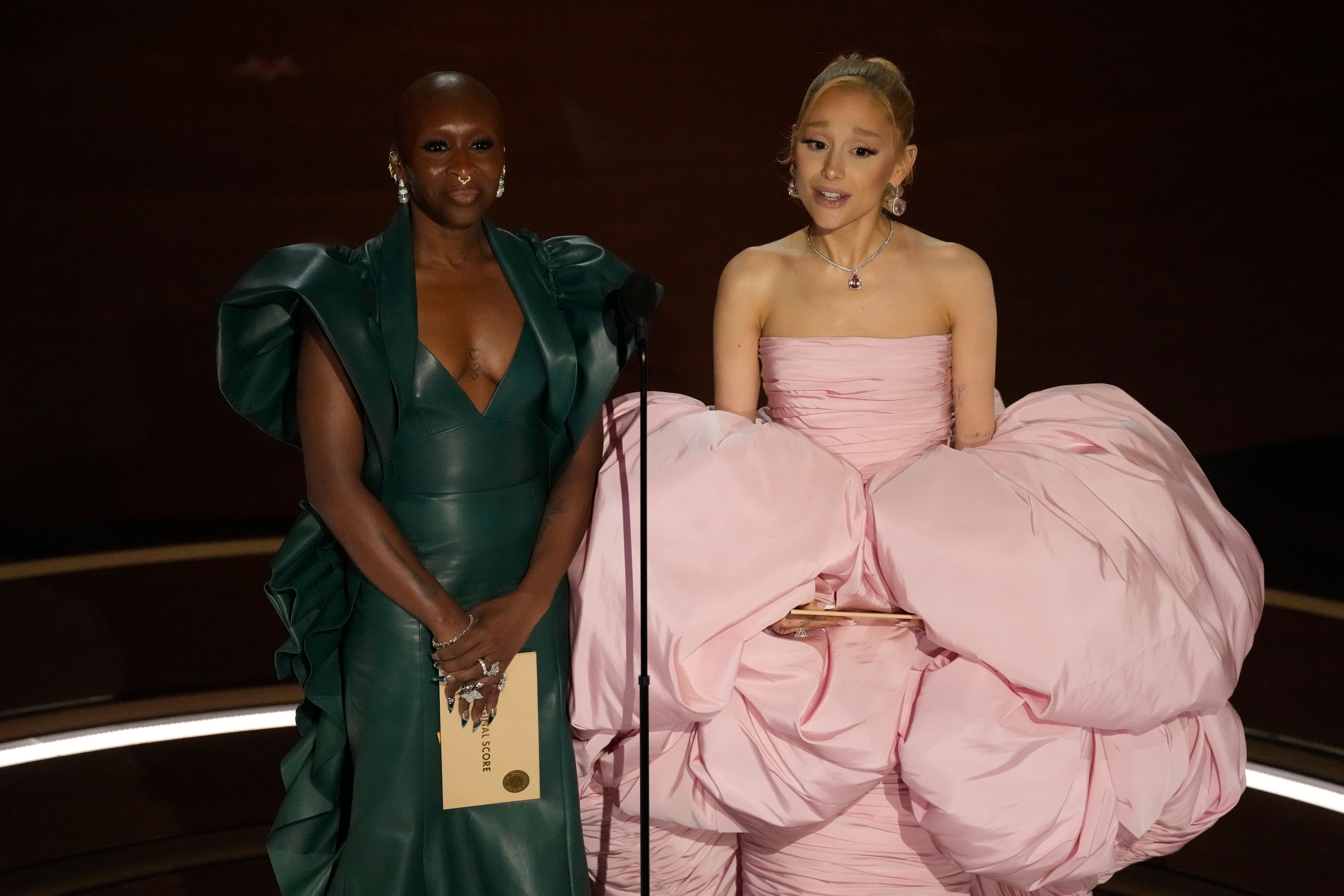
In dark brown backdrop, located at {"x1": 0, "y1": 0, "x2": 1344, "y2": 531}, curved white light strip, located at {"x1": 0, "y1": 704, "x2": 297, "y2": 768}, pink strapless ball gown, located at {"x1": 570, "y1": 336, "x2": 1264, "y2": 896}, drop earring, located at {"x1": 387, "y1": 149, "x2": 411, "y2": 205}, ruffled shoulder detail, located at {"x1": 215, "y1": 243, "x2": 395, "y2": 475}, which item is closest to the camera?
ruffled shoulder detail, located at {"x1": 215, "y1": 243, "x2": 395, "y2": 475}

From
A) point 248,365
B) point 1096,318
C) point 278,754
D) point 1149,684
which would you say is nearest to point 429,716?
point 248,365

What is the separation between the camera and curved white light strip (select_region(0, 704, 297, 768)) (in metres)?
3.06

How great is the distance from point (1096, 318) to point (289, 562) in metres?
3.49

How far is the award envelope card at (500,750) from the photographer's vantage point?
191 centimetres

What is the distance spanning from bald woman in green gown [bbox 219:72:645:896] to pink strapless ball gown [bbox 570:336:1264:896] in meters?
0.17

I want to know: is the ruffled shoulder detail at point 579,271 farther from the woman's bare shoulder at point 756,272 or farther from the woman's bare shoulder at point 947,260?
the woman's bare shoulder at point 947,260

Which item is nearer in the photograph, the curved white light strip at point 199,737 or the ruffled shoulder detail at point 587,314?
the ruffled shoulder detail at point 587,314

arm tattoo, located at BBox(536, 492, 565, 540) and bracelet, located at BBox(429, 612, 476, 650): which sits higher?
arm tattoo, located at BBox(536, 492, 565, 540)

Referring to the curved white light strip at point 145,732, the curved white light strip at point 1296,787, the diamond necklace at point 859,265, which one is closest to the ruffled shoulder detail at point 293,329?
the diamond necklace at point 859,265

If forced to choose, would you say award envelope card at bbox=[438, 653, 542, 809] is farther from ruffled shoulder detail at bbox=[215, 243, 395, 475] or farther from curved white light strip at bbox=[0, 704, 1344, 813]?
curved white light strip at bbox=[0, 704, 1344, 813]

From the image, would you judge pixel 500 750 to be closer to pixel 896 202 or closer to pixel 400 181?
pixel 400 181

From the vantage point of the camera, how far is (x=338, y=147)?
172 inches

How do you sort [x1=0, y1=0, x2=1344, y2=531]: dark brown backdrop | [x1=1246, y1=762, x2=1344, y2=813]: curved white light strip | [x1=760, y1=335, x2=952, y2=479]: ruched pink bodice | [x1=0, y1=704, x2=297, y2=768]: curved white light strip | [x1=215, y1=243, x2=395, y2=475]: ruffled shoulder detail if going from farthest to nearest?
[x1=0, y1=0, x2=1344, y2=531]: dark brown backdrop, [x1=0, y1=704, x2=297, y2=768]: curved white light strip, [x1=1246, y1=762, x2=1344, y2=813]: curved white light strip, [x1=760, y1=335, x2=952, y2=479]: ruched pink bodice, [x1=215, y1=243, x2=395, y2=475]: ruffled shoulder detail

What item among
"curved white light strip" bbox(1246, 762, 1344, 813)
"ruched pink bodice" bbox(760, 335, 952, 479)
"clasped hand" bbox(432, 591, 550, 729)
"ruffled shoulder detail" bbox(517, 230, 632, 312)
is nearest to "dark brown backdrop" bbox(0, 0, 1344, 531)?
"curved white light strip" bbox(1246, 762, 1344, 813)
